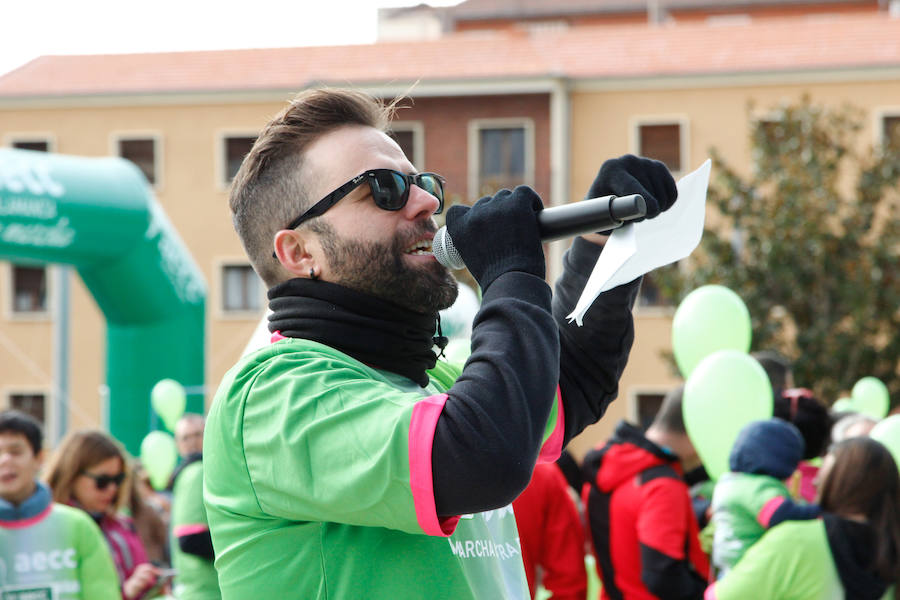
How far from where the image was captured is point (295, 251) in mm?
1848

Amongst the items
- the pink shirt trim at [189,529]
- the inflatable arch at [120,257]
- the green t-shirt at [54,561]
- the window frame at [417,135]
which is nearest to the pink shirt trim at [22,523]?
the green t-shirt at [54,561]

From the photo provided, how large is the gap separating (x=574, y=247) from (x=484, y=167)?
23.2 metres

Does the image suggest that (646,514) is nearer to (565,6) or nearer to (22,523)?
(22,523)

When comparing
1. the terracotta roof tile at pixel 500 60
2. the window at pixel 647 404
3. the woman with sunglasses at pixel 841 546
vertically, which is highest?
the terracotta roof tile at pixel 500 60

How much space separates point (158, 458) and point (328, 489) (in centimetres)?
852

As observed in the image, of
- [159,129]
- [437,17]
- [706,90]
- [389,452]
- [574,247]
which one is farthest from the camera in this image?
[437,17]

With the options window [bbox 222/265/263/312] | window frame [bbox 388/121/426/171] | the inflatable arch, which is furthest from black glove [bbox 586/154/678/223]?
→ window [bbox 222/265/263/312]

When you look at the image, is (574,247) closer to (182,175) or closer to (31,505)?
(31,505)

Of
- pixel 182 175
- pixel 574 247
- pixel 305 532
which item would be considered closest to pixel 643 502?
pixel 574 247

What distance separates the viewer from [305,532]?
64.8 inches

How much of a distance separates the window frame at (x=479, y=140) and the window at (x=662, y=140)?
84.9 inches

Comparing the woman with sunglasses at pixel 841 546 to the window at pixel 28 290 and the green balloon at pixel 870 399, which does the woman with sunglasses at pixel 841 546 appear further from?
the window at pixel 28 290

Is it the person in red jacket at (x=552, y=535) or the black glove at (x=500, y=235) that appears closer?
the black glove at (x=500, y=235)

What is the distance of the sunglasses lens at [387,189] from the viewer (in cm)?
180
